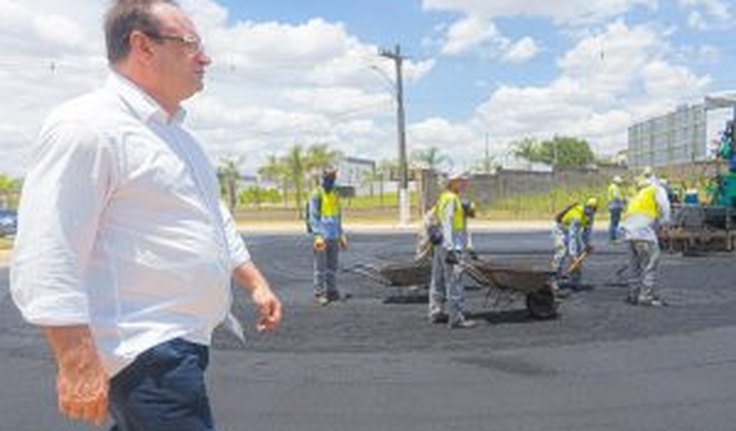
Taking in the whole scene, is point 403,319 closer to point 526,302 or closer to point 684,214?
point 526,302

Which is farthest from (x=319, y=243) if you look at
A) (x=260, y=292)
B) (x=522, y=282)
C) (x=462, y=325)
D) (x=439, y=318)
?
(x=260, y=292)

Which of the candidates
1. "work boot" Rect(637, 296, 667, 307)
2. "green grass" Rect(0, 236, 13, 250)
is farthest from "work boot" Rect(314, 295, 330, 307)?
"green grass" Rect(0, 236, 13, 250)

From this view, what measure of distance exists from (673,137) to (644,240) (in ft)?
130

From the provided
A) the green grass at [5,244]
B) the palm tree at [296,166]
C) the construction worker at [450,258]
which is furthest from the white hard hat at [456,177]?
the palm tree at [296,166]

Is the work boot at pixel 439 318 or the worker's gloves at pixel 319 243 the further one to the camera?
the worker's gloves at pixel 319 243

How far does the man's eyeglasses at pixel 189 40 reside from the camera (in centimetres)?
303

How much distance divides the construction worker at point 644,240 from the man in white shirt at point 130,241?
10.8 meters

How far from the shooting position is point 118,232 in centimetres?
291

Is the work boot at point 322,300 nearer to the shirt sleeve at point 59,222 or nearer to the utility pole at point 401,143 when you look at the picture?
the shirt sleeve at point 59,222

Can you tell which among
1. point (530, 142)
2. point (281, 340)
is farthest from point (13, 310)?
point (530, 142)

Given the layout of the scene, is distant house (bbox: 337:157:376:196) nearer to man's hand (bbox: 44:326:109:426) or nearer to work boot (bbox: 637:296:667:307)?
work boot (bbox: 637:296:667:307)

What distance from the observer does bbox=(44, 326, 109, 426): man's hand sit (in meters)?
2.67

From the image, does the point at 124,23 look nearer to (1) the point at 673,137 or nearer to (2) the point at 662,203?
(2) the point at 662,203

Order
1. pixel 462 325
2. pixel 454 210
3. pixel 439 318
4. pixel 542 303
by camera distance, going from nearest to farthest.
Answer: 1. pixel 462 325
2. pixel 454 210
3. pixel 439 318
4. pixel 542 303
